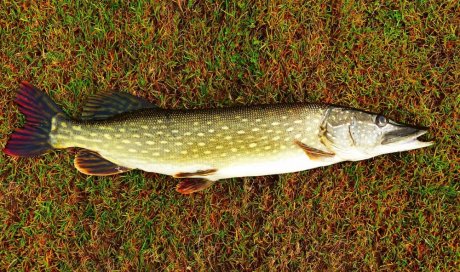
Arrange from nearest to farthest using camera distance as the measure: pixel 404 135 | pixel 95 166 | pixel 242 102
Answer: pixel 404 135 → pixel 95 166 → pixel 242 102

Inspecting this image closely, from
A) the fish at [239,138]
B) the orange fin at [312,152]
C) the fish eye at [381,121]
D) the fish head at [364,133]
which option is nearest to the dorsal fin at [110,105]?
the fish at [239,138]

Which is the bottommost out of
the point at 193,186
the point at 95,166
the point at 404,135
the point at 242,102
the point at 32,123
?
the point at 193,186

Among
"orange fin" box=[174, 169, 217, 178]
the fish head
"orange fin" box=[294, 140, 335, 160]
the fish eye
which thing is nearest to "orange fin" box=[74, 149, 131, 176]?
"orange fin" box=[174, 169, 217, 178]

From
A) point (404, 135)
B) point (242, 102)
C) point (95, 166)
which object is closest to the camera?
point (404, 135)

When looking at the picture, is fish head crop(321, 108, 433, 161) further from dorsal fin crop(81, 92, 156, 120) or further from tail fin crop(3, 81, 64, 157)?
tail fin crop(3, 81, 64, 157)

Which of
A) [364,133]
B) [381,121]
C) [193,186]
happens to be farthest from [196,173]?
[381,121]

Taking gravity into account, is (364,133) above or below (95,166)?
above

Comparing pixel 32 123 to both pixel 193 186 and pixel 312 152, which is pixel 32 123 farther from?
pixel 312 152
